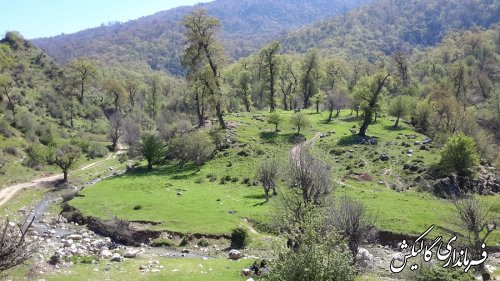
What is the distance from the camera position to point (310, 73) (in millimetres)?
112375

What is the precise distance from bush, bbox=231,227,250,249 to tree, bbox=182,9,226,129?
3888 cm

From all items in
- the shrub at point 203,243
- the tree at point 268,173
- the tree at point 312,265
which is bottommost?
the shrub at point 203,243

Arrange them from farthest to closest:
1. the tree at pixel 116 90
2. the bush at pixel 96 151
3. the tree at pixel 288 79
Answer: the tree at pixel 116 90
the tree at pixel 288 79
the bush at pixel 96 151

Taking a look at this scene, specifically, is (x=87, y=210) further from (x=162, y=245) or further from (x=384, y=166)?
(x=384, y=166)

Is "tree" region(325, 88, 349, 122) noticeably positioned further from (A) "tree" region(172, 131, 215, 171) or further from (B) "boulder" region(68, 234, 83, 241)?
(B) "boulder" region(68, 234, 83, 241)

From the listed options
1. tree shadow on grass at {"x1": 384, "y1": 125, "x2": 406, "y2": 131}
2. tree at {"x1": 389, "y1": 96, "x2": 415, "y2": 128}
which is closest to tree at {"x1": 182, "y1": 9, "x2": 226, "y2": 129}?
tree shadow on grass at {"x1": 384, "y1": 125, "x2": 406, "y2": 131}

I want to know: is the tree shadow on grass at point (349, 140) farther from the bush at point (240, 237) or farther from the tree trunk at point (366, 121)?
the bush at point (240, 237)

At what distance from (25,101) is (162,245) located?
282ft

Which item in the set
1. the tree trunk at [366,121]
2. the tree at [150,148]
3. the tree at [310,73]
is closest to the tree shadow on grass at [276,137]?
the tree trunk at [366,121]

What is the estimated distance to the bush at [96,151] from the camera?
8812cm

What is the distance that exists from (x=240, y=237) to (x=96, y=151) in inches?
2271

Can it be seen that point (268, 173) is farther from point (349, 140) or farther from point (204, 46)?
point (204, 46)

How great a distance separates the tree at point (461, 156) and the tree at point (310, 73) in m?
54.3

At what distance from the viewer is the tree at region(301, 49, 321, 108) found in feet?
360
